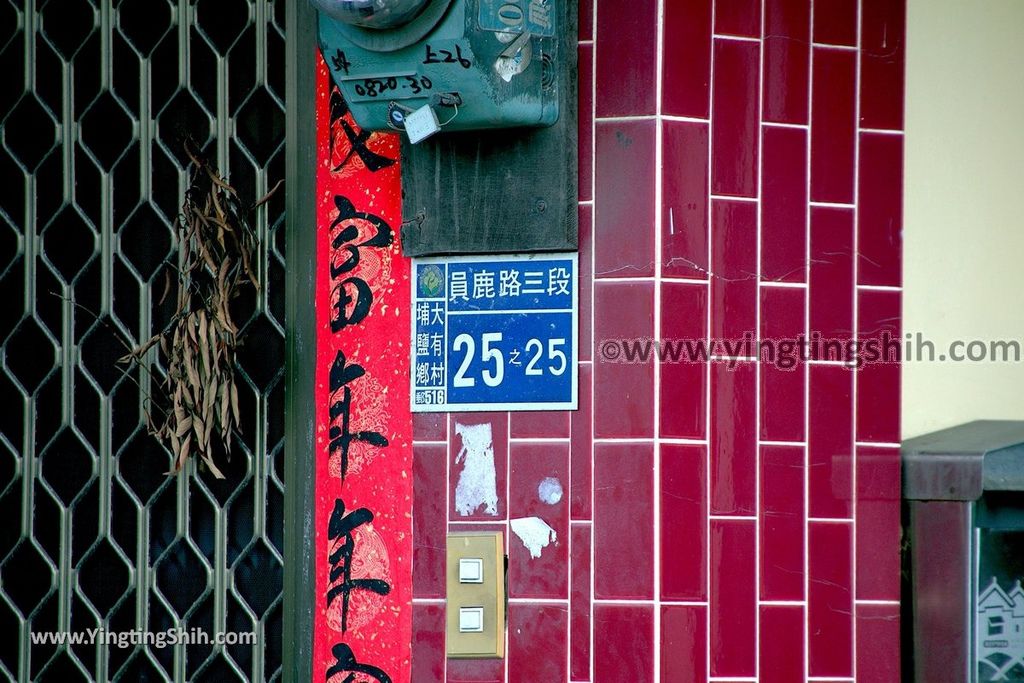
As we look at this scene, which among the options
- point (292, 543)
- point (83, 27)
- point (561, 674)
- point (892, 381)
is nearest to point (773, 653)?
point (561, 674)

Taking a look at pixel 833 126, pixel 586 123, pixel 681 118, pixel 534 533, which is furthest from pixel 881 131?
pixel 534 533

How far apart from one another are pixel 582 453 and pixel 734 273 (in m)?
0.57

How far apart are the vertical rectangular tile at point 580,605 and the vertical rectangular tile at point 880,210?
3.14ft

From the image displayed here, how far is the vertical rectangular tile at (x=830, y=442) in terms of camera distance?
9.85ft

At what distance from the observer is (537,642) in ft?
9.63

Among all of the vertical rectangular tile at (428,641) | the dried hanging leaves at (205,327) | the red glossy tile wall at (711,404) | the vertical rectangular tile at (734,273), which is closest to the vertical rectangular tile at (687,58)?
the red glossy tile wall at (711,404)

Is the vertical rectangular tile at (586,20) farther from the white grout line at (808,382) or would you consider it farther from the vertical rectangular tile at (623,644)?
the vertical rectangular tile at (623,644)

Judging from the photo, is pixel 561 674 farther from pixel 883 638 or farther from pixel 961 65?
pixel 961 65

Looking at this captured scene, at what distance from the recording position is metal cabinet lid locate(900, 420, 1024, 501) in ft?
9.66

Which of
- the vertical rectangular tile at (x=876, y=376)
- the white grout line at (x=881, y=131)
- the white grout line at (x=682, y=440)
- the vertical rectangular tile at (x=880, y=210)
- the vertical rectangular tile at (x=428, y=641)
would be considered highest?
the white grout line at (x=881, y=131)

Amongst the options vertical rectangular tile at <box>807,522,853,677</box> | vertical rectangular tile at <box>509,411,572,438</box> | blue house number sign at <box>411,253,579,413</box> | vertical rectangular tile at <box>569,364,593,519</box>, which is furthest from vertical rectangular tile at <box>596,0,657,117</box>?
vertical rectangular tile at <box>807,522,853,677</box>

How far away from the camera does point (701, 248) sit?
296 cm

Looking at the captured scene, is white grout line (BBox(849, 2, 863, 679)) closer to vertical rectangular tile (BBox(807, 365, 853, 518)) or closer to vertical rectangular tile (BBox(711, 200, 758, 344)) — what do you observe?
vertical rectangular tile (BBox(807, 365, 853, 518))

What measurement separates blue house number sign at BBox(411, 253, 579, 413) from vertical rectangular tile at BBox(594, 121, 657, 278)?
97mm
